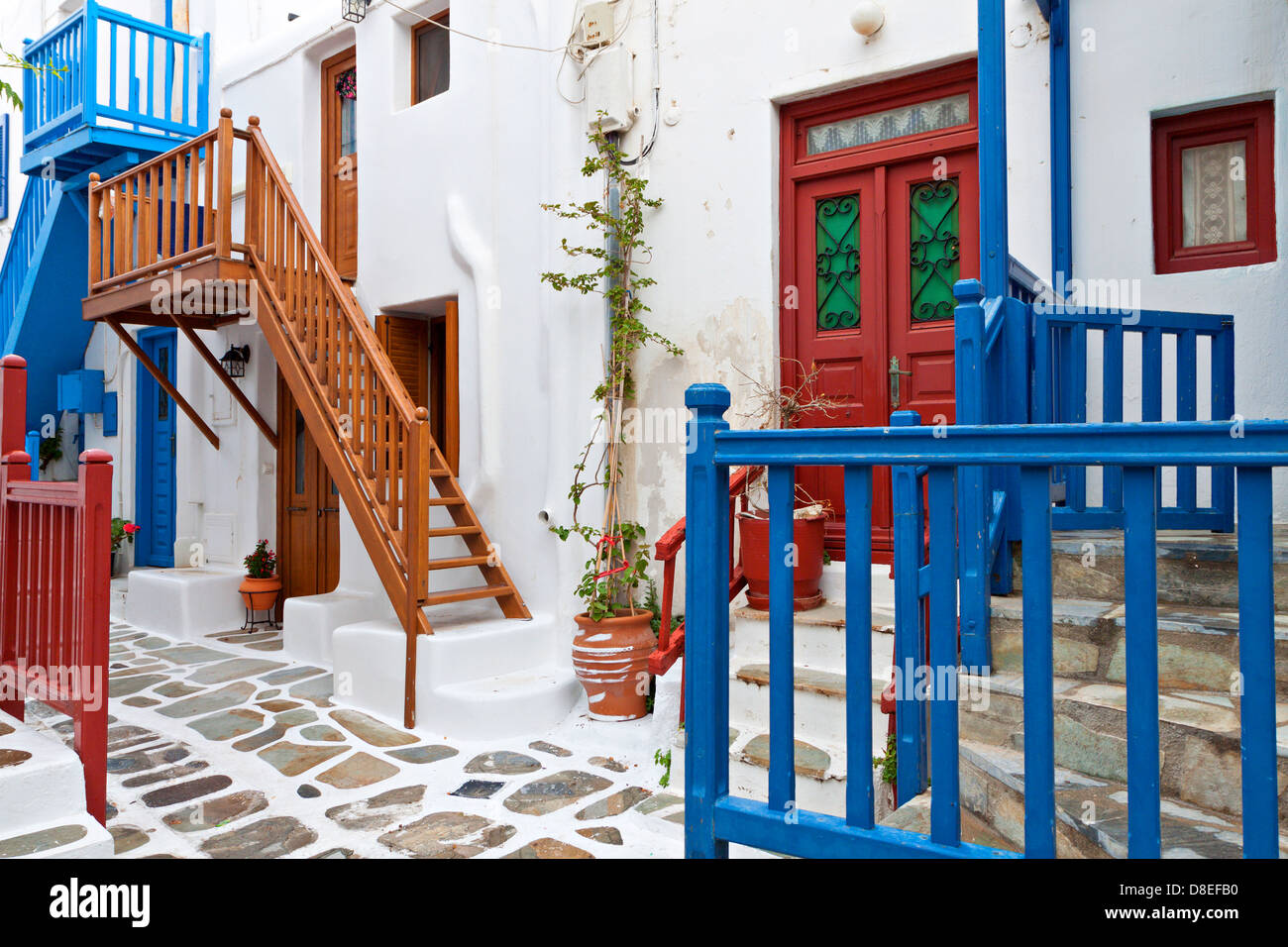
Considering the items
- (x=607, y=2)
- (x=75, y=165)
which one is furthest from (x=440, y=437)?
(x=75, y=165)

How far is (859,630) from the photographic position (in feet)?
5.38

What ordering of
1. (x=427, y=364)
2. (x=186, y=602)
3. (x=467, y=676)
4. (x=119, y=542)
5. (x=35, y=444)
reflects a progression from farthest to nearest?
(x=35, y=444), (x=119, y=542), (x=186, y=602), (x=427, y=364), (x=467, y=676)

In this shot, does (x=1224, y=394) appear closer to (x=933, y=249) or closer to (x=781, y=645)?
(x=933, y=249)

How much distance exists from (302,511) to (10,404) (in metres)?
4.24

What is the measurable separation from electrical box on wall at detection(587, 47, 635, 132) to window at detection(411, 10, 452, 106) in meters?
1.71

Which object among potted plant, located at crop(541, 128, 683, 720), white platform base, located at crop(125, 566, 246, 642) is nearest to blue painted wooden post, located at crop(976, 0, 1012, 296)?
potted plant, located at crop(541, 128, 683, 720)

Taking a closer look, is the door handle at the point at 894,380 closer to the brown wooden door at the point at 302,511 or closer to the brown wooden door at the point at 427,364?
the brown wooden door at the point at 427,364

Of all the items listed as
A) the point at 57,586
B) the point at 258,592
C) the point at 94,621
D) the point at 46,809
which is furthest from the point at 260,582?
the point at 46,809

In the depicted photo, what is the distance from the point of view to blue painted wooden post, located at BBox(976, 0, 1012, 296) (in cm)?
325

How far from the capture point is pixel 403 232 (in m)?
7.14

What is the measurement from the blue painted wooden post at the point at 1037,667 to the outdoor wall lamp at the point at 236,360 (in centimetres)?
841
